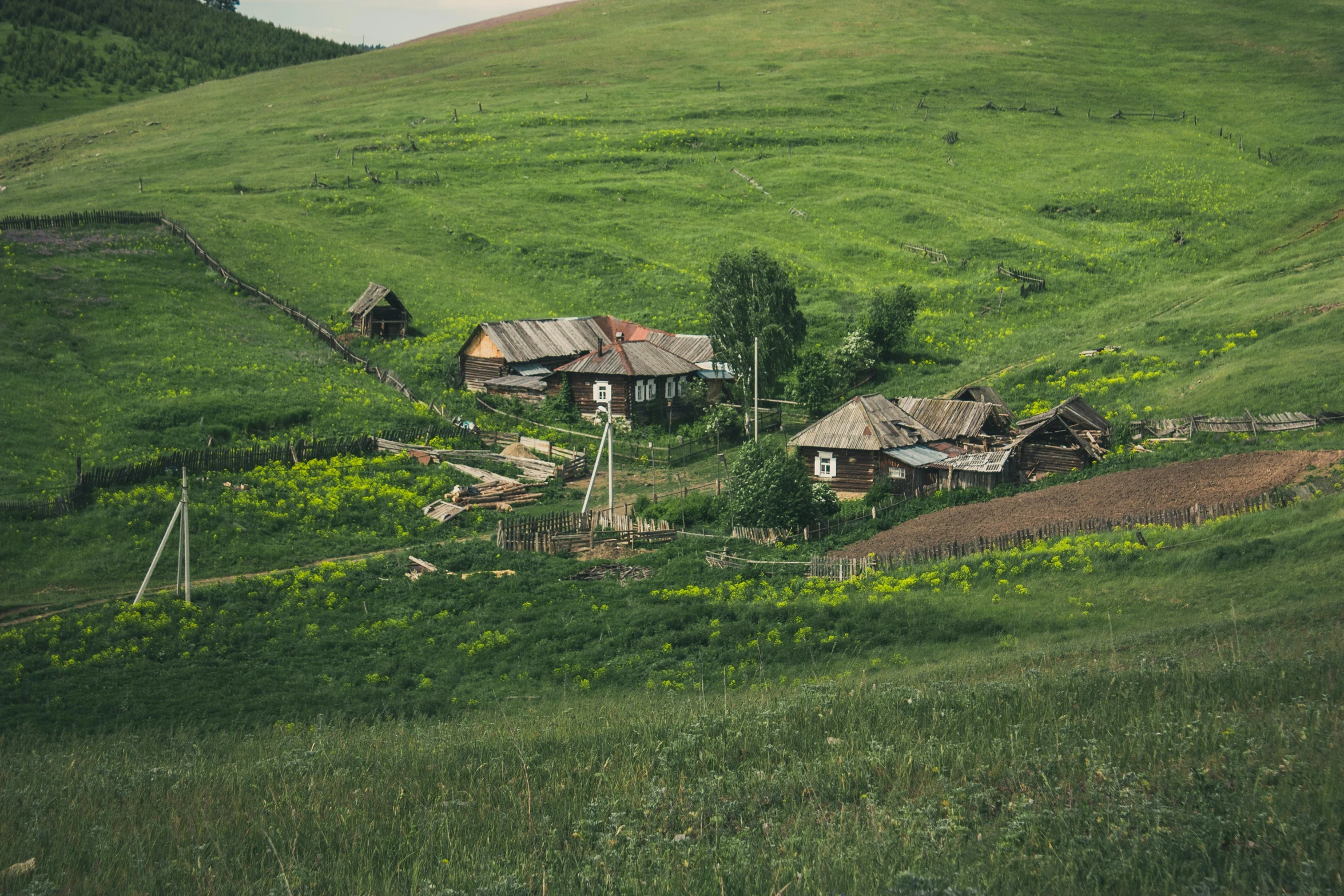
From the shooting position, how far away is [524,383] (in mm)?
60406

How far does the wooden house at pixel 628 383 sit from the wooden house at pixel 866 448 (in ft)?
47.3

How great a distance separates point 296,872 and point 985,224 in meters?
90.1

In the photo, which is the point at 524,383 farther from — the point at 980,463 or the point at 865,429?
the point at 980,463

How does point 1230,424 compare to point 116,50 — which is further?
point 116,50

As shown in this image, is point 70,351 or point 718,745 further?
point 70,351

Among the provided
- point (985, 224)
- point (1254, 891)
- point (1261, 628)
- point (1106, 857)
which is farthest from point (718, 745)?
point (985, 224)

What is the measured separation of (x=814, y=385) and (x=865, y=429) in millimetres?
13314

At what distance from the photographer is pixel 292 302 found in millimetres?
71938

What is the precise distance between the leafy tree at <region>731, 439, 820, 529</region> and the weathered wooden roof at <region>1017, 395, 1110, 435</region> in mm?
13174

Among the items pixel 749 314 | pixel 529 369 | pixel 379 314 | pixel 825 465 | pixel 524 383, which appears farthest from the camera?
pixel 379 314

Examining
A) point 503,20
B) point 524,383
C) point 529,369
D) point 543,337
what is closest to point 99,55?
point 503,20

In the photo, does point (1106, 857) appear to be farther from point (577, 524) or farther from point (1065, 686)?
point (577, 524)

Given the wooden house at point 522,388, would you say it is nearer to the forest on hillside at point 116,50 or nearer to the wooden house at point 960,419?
the wooden house at point 960,419

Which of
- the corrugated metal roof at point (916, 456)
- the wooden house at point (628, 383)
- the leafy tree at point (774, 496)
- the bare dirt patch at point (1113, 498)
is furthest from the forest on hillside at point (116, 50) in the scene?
the bare dirt patch at point (1113, 498)
